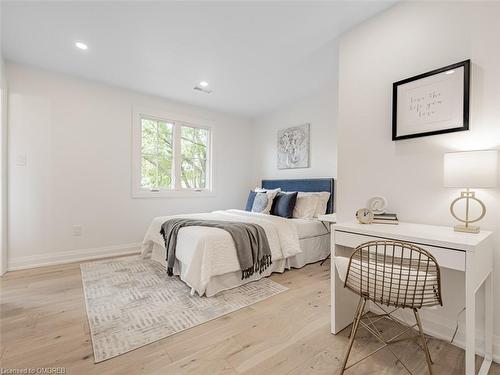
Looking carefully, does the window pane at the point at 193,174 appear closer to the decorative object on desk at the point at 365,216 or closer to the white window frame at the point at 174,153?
the white window frame at the point at 174,153

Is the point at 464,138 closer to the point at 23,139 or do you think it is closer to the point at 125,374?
the point at 125,374

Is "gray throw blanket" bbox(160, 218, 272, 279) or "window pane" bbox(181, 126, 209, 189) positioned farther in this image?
"window pane" bbox(181, 126, 209, 189)

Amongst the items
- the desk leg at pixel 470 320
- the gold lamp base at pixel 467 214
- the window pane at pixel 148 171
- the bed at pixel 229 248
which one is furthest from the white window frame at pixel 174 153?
the desk leg at pixel 470 320

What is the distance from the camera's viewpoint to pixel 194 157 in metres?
4.68

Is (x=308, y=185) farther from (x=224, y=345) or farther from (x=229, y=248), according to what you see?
(x=224, y=345)

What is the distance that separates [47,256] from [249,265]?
279 cm

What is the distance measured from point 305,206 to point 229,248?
5.33ft

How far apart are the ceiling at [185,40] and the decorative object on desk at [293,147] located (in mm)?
817

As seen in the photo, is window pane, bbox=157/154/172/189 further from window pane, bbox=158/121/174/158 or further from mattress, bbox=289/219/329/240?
mattress, bbox=289/219/329/240

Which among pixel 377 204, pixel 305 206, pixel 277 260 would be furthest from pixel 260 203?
pixel 377 204

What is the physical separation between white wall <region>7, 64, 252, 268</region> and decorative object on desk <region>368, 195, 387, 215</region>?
3327 mm

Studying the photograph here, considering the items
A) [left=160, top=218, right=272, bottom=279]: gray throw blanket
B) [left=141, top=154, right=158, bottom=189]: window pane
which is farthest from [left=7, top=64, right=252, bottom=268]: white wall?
[left=160, top=218, right=272, bottom=279]: gray throw blanket

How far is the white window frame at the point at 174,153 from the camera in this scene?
12.8ft

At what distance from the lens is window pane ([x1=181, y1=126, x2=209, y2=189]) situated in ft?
14.9
